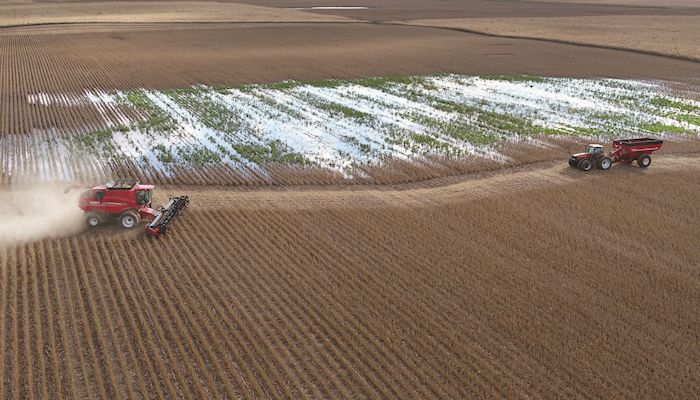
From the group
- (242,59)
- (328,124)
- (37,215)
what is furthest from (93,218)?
(242,59)

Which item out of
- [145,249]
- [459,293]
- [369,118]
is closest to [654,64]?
[369,118]

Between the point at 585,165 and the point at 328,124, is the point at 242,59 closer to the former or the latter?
the point at 328,124

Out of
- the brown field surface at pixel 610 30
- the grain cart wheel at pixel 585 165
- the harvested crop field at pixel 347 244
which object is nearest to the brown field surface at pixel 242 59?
the harvested crop field at pixel 347 244

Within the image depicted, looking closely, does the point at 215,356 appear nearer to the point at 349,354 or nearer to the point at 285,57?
the point at 349,354

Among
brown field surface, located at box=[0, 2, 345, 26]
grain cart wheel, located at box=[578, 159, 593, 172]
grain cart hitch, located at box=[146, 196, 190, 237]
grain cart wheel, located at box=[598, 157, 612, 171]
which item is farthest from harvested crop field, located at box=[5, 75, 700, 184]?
brown field surface, located at box=[0, 2, 345, 26]

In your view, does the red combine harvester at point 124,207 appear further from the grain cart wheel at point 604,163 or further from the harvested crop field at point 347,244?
the grain cart wheel at point 604,163

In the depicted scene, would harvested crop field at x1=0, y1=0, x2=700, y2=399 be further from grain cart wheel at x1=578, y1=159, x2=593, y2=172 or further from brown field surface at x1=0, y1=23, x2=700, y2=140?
brown field surface at x1=0, y1=23, x2=700, y2=140
